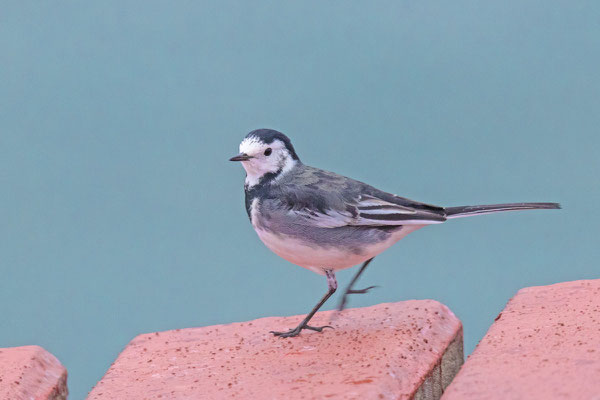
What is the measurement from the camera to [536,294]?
13.7ft

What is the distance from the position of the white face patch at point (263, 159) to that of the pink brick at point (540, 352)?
102cm

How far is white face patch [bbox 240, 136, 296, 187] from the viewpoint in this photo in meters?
3.74

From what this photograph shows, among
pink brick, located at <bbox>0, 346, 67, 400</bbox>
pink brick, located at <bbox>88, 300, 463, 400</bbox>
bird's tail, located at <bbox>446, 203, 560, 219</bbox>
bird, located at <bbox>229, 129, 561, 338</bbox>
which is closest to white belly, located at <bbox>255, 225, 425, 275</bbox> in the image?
bird, located at <bbox>229, 129, 561, 338</bbox>

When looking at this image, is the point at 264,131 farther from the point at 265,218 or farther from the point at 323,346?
the point at 323,346

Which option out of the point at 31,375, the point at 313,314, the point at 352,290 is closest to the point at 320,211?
the point at 313,314

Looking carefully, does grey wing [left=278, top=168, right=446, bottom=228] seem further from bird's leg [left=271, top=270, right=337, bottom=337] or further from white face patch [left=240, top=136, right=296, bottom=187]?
bird's leg [left=271, top=270, right=337, bottom=337]

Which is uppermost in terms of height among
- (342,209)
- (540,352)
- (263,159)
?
(263,159)

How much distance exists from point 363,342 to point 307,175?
683 millimetres

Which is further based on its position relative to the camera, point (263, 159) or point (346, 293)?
point (346, 293)

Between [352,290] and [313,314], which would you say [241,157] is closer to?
[313,314]

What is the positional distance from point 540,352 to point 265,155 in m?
1.25

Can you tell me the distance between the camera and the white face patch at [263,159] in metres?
3.74

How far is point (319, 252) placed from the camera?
3727 mm

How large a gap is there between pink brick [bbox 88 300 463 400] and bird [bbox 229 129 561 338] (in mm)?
305
